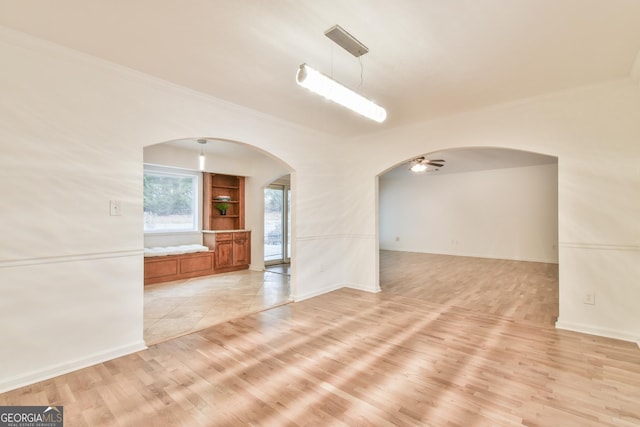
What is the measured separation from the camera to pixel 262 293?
189 inches

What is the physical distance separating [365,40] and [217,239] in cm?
523

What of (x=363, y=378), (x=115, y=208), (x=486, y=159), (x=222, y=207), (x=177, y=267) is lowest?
(x=363, y=378)

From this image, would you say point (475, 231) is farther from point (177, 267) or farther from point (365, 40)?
point (177, 267)

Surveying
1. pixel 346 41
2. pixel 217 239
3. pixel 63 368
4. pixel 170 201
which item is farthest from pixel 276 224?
pixel 346 41

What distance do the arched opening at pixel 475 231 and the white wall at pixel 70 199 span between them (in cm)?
380

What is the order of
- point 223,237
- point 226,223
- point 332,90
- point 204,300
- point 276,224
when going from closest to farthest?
point 332,90, point 204,300, point 223,237, point 226,223, point 276,224

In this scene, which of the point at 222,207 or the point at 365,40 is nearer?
the point at 365,40

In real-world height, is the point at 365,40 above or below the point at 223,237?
above

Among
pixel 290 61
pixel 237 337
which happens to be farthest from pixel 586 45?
pixel 237 337

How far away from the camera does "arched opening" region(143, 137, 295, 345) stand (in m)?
3.98

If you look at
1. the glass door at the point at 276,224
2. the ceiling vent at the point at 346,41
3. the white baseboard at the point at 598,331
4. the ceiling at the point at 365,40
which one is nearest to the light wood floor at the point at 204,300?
the glass door at the point at 276,224

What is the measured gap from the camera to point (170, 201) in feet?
20.6

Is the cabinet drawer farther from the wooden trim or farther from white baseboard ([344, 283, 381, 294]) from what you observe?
white baseboard ([344, 283, 381, 294])

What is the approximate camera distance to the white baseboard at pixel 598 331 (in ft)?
9.73
